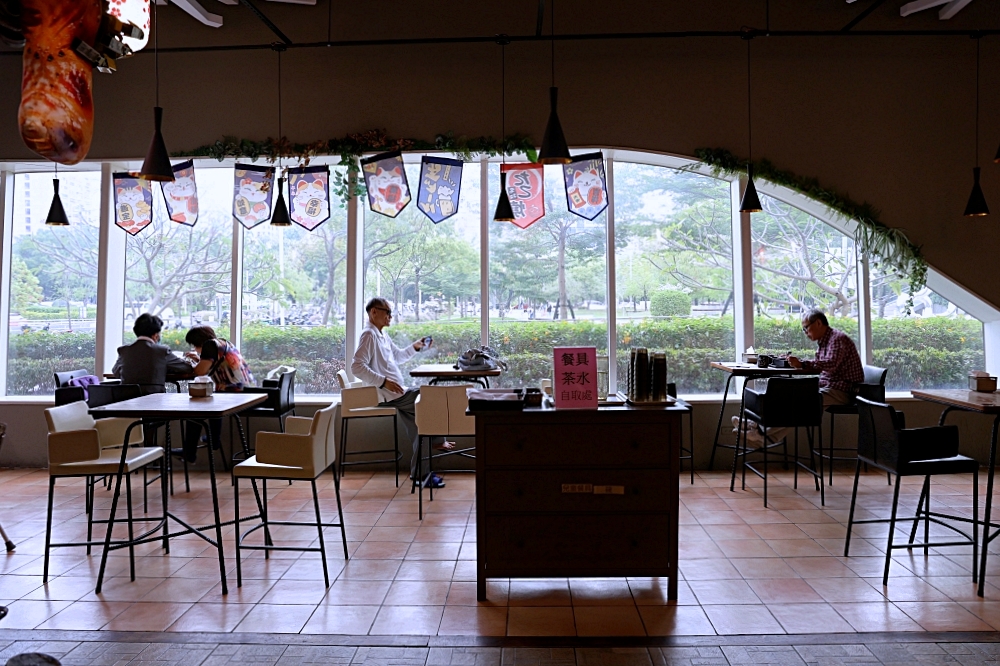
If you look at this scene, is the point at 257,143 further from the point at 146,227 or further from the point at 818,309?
the point at 818,309

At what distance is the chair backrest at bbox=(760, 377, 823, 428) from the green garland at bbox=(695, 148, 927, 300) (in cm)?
186

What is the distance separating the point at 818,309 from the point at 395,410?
13.2ft

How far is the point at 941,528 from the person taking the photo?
4.70 metres

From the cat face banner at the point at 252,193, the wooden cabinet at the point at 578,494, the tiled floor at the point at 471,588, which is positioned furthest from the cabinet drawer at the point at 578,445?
the cat face banner at the point at 252,193

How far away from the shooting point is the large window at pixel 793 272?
6.82 m

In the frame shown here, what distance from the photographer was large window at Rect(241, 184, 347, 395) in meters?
7.00

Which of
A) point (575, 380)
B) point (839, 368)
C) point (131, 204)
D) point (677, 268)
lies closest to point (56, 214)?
point (131, 204)

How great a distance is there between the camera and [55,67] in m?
1.97

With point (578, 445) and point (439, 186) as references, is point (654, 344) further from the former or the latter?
point (578, 445)

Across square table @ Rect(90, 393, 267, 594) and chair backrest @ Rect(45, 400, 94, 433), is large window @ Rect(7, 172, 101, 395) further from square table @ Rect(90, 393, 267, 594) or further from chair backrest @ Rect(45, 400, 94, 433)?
square table @ Rect(90, 393, 267, 594)

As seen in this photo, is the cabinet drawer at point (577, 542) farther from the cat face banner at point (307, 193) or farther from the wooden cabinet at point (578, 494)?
the cat face banner at point (307, 193)

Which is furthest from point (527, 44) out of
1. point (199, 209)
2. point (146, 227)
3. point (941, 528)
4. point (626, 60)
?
point (941, 528)

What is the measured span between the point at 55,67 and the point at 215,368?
4.16 metres

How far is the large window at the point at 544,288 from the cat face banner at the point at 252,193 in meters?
2.07
